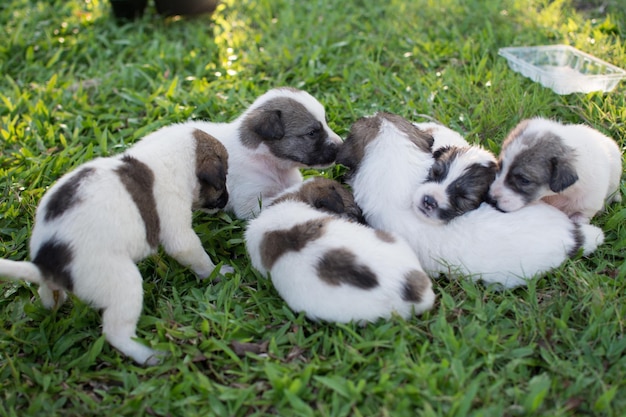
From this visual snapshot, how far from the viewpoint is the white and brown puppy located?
13.5 ft

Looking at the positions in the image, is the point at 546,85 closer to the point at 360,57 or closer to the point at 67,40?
the point at 360,57

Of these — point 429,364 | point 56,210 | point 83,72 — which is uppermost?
point 56,210

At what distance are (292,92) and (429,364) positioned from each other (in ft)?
9.76

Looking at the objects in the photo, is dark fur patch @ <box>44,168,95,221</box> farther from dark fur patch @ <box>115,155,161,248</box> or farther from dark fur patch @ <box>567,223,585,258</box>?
dark fur patch @ <box>567,223,585,258</box>

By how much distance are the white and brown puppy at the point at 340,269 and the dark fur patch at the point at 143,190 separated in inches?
30.5

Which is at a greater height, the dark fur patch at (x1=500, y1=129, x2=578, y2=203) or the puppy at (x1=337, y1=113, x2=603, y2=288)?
the dark fur patch at (x1=500, y1=129, x2=578, y2=203)

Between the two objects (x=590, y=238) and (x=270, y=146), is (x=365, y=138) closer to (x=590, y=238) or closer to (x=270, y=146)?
(x=270, y=146)

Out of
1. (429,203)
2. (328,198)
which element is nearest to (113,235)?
(328,198)

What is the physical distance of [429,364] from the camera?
12.9 feet

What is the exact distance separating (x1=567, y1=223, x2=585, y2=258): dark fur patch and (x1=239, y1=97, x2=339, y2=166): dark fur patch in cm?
217

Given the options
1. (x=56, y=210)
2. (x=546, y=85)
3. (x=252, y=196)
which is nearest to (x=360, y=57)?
(x=546, y=85)

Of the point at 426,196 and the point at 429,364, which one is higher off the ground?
the point at 426,196

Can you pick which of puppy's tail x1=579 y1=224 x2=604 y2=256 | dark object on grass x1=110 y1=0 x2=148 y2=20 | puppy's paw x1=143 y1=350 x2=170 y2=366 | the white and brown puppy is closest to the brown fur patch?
the white and brown puppy

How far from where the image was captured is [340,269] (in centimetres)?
409
